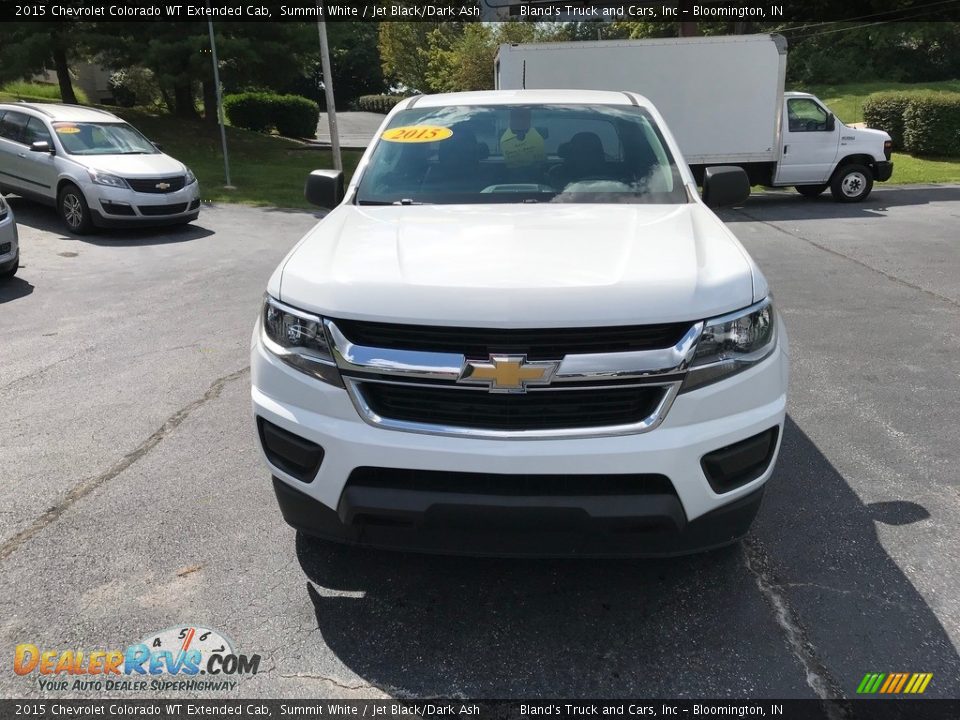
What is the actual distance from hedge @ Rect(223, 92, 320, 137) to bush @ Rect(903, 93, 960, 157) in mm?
22478

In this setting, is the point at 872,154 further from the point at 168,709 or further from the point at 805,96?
the point at 168,709

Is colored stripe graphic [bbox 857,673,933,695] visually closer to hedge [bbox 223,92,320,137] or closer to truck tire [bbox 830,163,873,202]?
truck tire [bbox 830,163,873,202]

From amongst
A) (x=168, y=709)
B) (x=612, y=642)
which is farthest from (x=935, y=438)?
(x=168, y=709)

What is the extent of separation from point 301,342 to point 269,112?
31.5 metres

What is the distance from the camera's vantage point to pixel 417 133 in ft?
13.8

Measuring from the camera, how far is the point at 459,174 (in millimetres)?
3926

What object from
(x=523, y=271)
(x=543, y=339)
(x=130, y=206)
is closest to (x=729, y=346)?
(x=543, y=339)

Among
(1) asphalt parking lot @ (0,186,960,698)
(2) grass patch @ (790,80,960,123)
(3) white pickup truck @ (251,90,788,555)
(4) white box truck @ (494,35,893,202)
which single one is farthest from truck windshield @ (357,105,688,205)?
(2) grass patch @ (790,80,960,123)

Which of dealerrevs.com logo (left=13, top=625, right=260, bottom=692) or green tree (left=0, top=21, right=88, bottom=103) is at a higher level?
green tree (left=0, top=21, right=88, bottom=103)

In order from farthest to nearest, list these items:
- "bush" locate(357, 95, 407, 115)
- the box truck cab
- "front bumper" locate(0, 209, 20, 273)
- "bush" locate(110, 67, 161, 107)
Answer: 1. "bush" locate(357, 95, 407, 115)
2. "bush" locate(110, 67, 161, 107)
3. the box truck cab
4. "front bumper" locate(0, 209, 20, 273)

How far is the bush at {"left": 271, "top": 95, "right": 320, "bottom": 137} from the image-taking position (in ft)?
103

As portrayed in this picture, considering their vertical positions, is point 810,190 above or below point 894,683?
below

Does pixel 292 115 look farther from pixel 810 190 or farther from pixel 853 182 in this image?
pixel 853 182

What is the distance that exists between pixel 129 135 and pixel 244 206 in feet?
8.41
